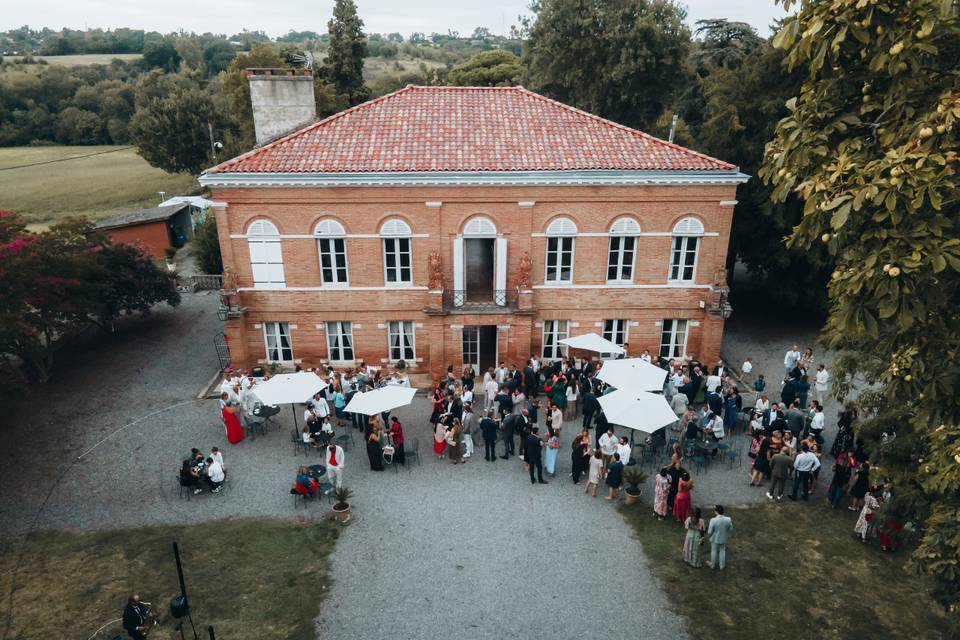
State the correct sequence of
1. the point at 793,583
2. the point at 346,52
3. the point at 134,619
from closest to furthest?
the point at 134,619 → the point at 793,583 → the point at 346,52

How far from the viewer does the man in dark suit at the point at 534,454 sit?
52.5 ft

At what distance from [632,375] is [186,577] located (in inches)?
502

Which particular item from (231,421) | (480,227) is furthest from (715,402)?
(231,421)

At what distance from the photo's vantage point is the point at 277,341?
899 inches

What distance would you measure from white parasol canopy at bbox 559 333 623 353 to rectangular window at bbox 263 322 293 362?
10336 millimetres

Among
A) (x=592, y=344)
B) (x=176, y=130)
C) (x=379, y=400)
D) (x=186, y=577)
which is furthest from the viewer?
(x=176, y=130)

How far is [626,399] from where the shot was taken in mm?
16656

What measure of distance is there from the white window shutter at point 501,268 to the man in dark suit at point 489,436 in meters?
5.77

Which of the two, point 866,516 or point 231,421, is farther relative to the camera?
point 231,421

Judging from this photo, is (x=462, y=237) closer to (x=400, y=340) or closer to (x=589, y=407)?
(x=400, y=340)

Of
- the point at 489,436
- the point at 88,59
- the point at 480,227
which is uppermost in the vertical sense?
the point at 88,59

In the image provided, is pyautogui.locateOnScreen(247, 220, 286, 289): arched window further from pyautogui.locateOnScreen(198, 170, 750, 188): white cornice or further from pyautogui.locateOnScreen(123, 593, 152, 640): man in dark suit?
pyautogui.locateOnScreen(123, 593, 152, 640): man in dark suit

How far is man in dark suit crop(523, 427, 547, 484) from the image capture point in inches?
630

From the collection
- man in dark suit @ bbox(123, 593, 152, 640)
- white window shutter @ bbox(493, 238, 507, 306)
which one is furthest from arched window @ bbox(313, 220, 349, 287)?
man in dark suit @ bbox(123, 593, 152, 640)
